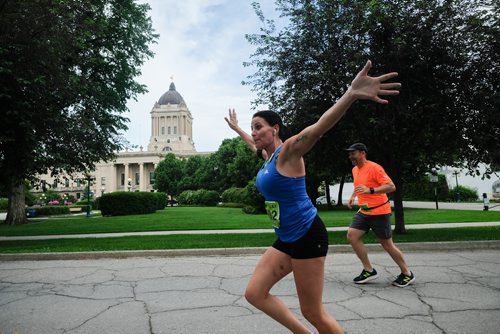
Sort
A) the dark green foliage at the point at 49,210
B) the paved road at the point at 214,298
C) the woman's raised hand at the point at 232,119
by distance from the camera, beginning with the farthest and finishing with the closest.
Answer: the dark green foliage at the point at 49,210
the woman's raised hand at the point at 232,119
the paved road at the point at 214,298

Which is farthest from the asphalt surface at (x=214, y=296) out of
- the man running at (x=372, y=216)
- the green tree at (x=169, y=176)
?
the green tree at (x=169, y=176)

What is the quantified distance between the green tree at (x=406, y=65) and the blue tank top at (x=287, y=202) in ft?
25.0

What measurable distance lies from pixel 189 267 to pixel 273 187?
5316mm

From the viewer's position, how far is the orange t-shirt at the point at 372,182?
18.0 ft

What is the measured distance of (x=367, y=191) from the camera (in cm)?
497

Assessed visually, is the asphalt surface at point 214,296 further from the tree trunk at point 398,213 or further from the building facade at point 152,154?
the building facade at point 152,154

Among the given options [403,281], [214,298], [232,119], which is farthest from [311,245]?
[403,281]

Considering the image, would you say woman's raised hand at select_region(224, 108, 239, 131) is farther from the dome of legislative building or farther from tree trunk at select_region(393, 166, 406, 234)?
the dome of legislative building

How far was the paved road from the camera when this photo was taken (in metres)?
3.90

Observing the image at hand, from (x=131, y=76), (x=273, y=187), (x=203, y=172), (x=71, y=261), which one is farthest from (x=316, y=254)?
(x=203, y=172)

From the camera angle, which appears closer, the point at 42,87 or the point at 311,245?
the point at 311,245

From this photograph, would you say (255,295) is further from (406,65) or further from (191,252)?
(406,65)

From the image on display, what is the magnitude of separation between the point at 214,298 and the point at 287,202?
9.65ft

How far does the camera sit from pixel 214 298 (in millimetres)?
5035
